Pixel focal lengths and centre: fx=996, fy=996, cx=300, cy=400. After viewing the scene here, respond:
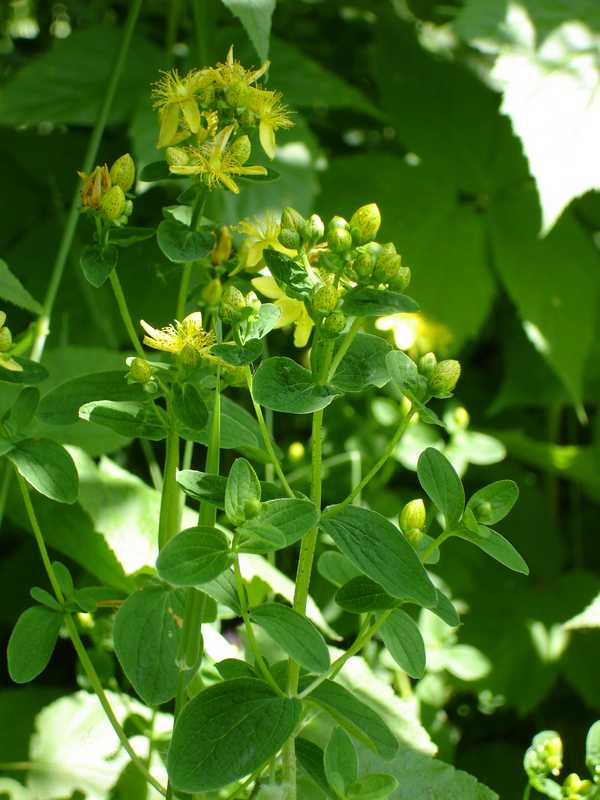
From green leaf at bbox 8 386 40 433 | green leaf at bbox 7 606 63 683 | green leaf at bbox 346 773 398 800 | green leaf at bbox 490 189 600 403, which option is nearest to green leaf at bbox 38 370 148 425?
A: green leaf at bbox 8 386 40 433

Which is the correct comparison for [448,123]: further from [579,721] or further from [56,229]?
[579,721]

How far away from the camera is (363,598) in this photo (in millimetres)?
509

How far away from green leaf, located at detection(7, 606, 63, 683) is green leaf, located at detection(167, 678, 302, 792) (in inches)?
4.1

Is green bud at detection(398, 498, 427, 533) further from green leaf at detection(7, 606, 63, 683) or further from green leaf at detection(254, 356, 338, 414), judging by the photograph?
green leaf at detection(7, 606, 63, 683)

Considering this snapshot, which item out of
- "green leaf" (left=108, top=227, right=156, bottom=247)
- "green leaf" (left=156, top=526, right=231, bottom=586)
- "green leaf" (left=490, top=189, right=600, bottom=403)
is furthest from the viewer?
"green leaf" (left=490, top=189, right=600, bottom=403)

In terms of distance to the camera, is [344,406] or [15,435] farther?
[344,406]

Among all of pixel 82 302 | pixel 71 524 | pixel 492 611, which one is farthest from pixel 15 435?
pixel 492 611

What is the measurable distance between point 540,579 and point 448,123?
0.61 meters

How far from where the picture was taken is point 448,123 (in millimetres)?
1278

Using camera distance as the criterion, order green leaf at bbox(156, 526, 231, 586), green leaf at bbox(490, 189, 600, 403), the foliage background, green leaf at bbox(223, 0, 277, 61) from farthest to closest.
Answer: green leaf at bbox(490, 189, 600, 403) → the foliage background → green leaf at bbox(223, 0, 277, 61) → green leaf at bbox(156, 526, 231, 586)

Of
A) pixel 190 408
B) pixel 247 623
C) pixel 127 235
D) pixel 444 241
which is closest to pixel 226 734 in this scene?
pixel 247 623

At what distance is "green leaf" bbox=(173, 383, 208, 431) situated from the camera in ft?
1.64

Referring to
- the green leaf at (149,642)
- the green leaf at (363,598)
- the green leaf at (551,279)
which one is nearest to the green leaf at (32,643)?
the green leaf at (149,642)

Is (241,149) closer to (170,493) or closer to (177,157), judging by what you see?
(177,157)
